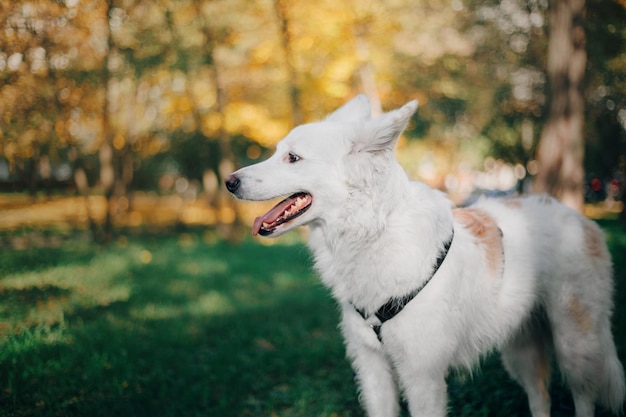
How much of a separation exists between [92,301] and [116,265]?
2.23m

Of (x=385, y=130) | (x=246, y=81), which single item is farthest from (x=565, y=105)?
(x=246, y=81)

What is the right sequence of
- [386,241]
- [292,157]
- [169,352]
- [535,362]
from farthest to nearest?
1. [169,352]
2. [535,362]
3. [292,157]
4. [386,241]

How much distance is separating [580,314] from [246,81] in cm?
1191

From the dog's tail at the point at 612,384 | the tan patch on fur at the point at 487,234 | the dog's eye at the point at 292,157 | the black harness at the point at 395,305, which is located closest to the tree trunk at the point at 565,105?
the dog's tail at the point at 612,384

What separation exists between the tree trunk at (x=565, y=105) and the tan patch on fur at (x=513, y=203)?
12.5 feet

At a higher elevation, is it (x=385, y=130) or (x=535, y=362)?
(x=385, y=130)

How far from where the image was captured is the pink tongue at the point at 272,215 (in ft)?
8.96

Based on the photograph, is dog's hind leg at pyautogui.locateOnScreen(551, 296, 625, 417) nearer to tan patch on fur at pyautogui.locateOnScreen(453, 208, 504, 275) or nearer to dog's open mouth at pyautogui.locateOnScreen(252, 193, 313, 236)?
tan patch on fur at pyautogui.locateOnScreen(453, 208, 504, 275)

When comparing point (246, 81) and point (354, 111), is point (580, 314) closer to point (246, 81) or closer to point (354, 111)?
point (354, 111)

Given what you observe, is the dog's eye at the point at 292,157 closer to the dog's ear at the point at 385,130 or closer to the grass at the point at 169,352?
the dog's ear at the point at 385,130

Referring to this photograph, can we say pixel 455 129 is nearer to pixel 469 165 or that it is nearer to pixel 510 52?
pixel 510 52

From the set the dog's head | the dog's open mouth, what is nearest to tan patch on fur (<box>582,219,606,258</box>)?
the dog's head

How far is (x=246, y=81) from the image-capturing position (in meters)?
13.4

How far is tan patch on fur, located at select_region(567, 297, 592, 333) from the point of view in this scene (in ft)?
9.56
